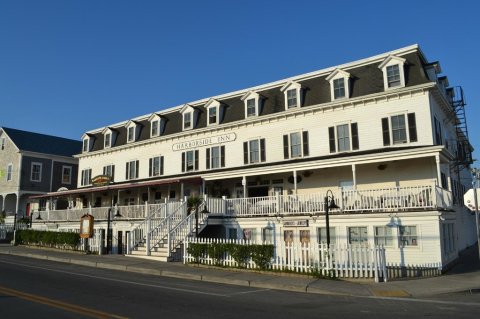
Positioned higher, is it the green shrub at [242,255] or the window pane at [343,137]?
the window pane at [343,137]

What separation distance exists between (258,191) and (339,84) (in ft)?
30.3

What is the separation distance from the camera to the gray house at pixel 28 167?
44531mm

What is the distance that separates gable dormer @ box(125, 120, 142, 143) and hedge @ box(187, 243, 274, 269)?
19.0 m

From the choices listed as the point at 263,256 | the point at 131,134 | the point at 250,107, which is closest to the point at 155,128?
the point at 131,134

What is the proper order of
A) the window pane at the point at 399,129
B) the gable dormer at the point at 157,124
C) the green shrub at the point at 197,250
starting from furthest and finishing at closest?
1. the gable dormer at the point at 157,124
2. the window pane at the point at 399,129
3. the green shrub at the point at 197,250

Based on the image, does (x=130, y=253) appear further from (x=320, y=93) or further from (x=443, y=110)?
(x=443, y=110)

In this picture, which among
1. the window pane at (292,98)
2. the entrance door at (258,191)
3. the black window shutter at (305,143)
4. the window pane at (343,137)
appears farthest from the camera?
the entrance door at (258,191)

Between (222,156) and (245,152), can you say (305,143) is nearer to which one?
(245,152)

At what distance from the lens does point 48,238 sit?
2933 centimetres

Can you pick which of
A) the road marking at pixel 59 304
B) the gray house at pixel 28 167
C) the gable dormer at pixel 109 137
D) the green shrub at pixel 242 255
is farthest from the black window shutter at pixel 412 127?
the gray house at pixel 28 167

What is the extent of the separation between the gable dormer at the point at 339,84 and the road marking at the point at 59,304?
1975 centimetres

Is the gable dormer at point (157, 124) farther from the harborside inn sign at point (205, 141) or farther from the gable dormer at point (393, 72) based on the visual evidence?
the gable dormer at point (393, 72)

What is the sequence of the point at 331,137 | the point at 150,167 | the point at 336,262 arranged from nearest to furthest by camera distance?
the point at 336,262 < the point at 331,137 < the point at 150,167

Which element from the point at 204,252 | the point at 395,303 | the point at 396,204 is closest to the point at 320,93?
the point at 396,204
